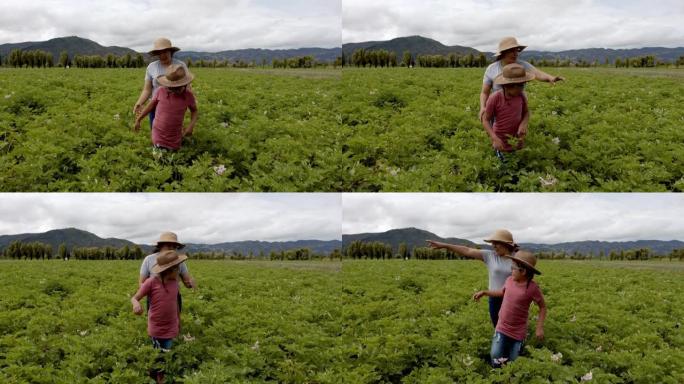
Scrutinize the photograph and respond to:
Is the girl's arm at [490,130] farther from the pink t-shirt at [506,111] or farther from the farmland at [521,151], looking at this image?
the farmland at [521,151]

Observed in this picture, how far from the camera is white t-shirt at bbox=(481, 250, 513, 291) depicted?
22.9ft

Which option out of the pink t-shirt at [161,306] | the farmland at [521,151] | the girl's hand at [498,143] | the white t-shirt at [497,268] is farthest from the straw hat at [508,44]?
the pink t-shirt at [161,306]

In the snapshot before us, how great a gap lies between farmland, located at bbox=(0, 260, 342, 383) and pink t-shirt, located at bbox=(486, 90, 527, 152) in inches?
169

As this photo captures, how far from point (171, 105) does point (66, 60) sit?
30.3m

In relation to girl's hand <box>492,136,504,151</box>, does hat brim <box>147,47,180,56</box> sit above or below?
above

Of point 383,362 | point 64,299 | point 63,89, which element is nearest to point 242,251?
point 63,89

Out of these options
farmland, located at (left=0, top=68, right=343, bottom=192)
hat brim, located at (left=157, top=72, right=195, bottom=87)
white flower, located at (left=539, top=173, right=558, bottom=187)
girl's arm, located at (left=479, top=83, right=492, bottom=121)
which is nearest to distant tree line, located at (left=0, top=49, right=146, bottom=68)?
farmland, located at (left=0, top=68, right=343, bottom=192)

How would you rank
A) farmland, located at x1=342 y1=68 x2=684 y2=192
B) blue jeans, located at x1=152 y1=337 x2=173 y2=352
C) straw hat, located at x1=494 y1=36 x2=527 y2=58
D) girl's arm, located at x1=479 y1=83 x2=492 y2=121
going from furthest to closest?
1. farmland, located at x1=342 y1=68 x2=684 y2=192
2. girl's arm, located at x1=479 y1=83 x2=492 y2=121
3. straw hat, located at x1=494 y1=36 x2=527 y2=58
4. blue jeans, located at x1=152 y1=337 x2=173 y2=352

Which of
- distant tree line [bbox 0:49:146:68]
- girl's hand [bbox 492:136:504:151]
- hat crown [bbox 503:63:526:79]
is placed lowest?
girl's hand [bbox 492:136:504:151]

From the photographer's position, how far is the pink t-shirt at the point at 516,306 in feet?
21.4

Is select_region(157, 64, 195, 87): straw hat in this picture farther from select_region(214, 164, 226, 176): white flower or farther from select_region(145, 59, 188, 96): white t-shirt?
select_region(214, 164, 226, 176): white flower

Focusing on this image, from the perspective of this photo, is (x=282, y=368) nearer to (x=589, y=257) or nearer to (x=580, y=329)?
(x=580, y=329)

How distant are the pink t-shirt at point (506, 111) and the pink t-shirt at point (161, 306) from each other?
5.33 metres

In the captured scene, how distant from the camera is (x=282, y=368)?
7191mm
